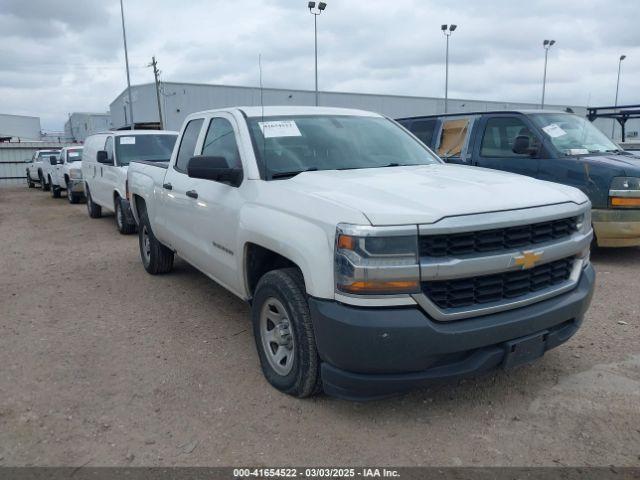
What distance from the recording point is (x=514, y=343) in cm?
292

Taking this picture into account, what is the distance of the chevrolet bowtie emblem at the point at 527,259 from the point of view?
9.52ft

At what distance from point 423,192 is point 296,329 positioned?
3.53ft

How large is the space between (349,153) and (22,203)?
16.6 metres

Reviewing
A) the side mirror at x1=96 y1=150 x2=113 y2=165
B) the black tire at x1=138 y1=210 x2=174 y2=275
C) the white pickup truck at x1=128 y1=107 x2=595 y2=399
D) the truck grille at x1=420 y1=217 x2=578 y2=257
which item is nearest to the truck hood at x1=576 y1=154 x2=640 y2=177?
the white pickup truck at x1=128 y1=107 x2=595 y2=399

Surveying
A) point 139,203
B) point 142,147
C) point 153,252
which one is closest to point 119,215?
point 142,147

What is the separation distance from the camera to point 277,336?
3441 mm

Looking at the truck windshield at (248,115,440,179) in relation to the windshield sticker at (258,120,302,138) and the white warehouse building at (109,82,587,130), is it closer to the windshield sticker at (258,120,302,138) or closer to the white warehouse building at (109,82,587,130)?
the windshield sticker at (258,120,302,138)

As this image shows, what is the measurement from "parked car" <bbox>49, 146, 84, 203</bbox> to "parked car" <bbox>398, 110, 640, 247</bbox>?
11.0 meters

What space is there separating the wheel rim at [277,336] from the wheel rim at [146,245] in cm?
344

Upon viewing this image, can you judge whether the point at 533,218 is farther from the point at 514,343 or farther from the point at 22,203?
the point at 22,203

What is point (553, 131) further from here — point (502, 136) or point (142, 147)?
point (142, 147)

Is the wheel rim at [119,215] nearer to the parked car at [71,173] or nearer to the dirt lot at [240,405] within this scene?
the dirt lot at [240,405]

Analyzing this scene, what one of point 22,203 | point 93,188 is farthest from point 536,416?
point 22,203

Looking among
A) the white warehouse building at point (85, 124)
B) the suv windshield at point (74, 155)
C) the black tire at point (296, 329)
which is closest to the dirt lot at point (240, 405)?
the black tire at point (296, 329)
